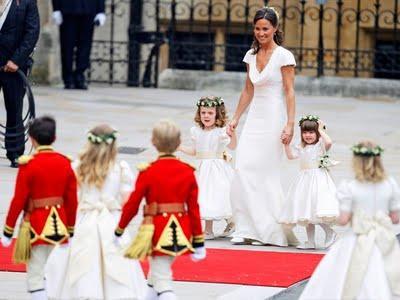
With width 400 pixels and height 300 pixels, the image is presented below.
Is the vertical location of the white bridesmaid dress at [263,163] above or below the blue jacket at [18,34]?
below

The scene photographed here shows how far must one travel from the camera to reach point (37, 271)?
8898 mm

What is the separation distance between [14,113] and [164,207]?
6.64 m

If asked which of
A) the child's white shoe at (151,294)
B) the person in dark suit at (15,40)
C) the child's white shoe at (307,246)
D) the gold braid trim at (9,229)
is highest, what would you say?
the person in dark suit at (15,40)

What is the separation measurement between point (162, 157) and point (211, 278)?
196cm

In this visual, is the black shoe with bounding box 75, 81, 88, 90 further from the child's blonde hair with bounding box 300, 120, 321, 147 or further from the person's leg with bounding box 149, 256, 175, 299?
the person's leg with bounding box 149, 256, 175, 299

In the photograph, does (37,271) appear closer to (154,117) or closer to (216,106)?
(216,106)

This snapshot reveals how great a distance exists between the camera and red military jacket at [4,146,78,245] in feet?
28.8

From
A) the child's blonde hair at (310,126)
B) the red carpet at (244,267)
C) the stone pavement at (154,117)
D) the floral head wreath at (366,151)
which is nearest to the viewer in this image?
the floral head wreath at (366,151)

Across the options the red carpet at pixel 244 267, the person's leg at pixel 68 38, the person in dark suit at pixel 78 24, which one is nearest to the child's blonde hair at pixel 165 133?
the red carpet at pixel 244 267

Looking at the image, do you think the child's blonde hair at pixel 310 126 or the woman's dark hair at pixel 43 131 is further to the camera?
the child's blonde hair at pixel 310 126

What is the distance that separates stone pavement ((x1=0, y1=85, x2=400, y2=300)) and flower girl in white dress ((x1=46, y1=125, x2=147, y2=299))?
3086mm

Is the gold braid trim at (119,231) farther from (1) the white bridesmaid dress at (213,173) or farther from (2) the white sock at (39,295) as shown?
(1) the white bridesmaid dress at (213,173)

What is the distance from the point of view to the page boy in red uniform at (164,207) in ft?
28.6

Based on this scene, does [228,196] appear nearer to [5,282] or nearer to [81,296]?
[5,282]
